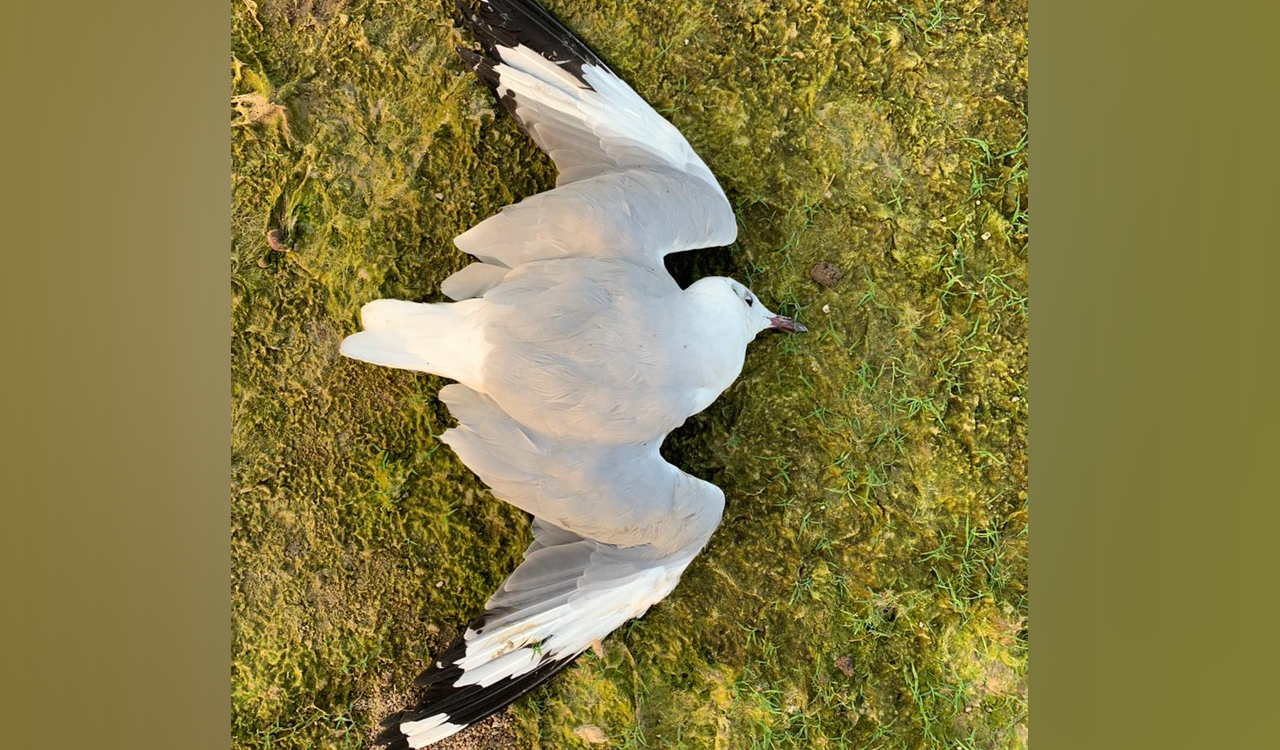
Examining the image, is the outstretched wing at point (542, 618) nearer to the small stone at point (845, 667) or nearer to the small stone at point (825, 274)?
the small stone at point (845, 667)

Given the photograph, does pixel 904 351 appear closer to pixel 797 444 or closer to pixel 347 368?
pixel 797 444

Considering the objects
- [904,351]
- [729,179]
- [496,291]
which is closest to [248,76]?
[496,291]

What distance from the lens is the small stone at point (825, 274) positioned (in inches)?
79.6

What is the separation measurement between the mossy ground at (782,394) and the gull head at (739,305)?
0.13 metres

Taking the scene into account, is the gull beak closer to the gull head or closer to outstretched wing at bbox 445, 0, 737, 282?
the gull head

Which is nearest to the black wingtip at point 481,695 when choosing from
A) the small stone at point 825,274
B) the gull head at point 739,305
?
the gull head at point 739,305

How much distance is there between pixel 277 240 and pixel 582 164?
90cm

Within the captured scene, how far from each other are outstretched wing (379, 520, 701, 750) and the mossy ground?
0.24 m

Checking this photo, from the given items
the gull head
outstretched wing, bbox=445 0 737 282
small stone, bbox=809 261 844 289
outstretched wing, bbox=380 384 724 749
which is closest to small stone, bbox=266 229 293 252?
→ outstretched wing, bbox=445 0 737 282

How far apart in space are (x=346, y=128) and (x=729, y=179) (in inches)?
41.2

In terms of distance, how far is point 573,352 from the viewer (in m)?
1.59

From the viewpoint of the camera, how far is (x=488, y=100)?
6.64 feet

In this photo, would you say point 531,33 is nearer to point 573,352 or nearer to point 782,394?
point 573,352

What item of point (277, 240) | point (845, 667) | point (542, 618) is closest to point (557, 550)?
point (542, 618)
